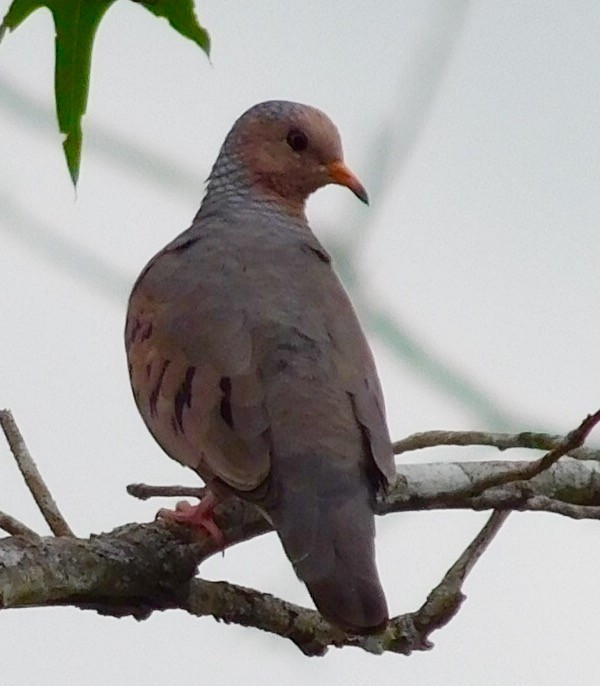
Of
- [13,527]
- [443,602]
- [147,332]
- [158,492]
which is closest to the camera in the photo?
[13,527]

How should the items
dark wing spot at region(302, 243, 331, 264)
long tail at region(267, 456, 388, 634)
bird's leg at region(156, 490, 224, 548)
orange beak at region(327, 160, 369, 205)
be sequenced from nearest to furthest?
long tail at region(267, 456, 388, 634), bird's leg at region(156, 490, 224, 548), dark wing spot at region(302, 243, 331, 264), orange beak at region(327, 160, 369, 205)

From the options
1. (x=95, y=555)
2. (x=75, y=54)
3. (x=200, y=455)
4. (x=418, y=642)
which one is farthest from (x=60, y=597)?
(x=75, y=54)

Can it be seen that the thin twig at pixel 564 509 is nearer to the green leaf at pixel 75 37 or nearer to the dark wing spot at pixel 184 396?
the dark wing spot at pixel 184 396

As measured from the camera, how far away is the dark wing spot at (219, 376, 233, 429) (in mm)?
2684

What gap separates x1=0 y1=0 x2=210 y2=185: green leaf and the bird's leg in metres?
0.73

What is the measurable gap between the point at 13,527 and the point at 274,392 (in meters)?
0.64

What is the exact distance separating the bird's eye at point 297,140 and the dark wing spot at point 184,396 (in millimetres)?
1200

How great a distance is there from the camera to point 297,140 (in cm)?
388

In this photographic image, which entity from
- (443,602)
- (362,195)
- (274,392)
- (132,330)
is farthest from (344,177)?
(443,602)

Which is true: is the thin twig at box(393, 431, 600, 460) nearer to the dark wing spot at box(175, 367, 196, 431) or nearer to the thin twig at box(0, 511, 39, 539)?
the dark wing spot at box(175, 367, 196, 431)

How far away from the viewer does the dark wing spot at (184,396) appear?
282 cm

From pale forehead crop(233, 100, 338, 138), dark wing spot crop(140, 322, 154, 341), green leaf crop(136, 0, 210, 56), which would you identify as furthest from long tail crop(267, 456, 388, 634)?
pale forehead crop(233, 100, 338, 138)

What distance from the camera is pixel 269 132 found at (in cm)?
394

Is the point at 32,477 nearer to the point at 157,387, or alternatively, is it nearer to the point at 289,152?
the point at 157,387
